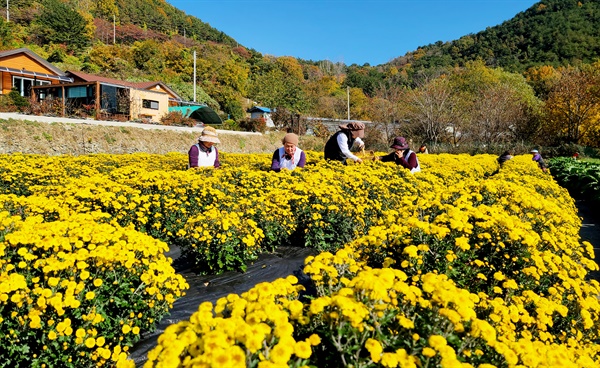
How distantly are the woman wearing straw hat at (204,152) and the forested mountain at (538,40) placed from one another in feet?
219

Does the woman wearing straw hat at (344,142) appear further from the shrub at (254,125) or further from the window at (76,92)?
the window at (76,92)

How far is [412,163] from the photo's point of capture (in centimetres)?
719

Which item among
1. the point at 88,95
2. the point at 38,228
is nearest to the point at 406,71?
the point at 88,95

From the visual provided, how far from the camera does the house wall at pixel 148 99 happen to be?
31.2m

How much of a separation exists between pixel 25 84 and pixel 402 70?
82186 millimetres

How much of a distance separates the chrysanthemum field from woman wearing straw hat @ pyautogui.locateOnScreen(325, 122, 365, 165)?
1690 millimetres

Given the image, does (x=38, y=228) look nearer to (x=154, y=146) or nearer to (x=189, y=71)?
(x=154, y=146)

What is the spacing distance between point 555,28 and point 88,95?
73818 mm

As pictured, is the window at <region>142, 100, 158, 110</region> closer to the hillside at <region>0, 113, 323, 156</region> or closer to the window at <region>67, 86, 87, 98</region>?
the window at <region>67, 86, 87, 98</region>

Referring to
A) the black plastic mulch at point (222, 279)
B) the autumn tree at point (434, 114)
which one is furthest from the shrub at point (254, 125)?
the black plastic mulch at point (222, 279)

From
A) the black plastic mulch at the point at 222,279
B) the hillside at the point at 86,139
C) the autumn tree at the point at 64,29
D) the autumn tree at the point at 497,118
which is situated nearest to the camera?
the black plastic mulch at the point at 222,279

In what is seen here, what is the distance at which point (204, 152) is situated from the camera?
689 centimetres

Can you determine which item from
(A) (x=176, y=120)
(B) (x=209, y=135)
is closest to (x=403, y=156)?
(B) (x=209, y=135)

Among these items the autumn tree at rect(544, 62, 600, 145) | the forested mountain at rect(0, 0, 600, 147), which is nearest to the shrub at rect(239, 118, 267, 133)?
the forested mountain at rect(0, 0, 600, 147)
